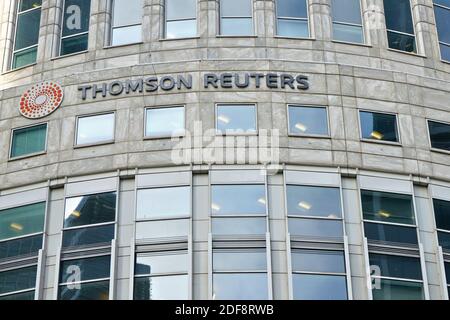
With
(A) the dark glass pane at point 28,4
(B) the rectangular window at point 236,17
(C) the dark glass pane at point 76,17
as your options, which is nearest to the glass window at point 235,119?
(B) the rectangular window at point 236,17

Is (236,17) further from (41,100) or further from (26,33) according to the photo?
(26,33)

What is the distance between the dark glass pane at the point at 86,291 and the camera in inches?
1220

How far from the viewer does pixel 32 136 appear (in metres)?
35.1

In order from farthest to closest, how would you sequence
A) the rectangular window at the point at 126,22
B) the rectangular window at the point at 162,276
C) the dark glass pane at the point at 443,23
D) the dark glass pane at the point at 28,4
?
1. the dark glass pane at the point at 28,4
2. the dark glass pane at the point at 443,23
3. the rectangular window at the point at 126,22
4. the rectangular window at the point at 162,276

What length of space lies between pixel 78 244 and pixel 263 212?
6.28 metres

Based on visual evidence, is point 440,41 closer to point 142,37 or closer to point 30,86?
point 142,37

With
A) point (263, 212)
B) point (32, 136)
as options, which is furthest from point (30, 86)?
point (263, 212)

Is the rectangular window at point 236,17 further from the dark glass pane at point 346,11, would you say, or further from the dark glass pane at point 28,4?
the dark glass pane at point 28,4

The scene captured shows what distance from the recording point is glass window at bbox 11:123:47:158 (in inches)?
1369

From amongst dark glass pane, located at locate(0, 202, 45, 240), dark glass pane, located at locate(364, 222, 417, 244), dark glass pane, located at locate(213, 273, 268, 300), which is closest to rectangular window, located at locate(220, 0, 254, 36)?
dark glass pane, located at locate(364, 222, 417, 244)

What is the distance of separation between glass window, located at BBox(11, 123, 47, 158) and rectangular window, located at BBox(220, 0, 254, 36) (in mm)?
7667

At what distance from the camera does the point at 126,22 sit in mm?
37031

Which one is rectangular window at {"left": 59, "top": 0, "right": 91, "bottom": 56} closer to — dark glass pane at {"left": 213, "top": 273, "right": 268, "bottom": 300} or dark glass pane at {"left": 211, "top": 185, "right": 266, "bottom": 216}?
dark glass pane at {"left": 211, "top": 185, "right": 266, "bottom": 216}

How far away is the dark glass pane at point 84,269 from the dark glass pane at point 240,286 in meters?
3.68
